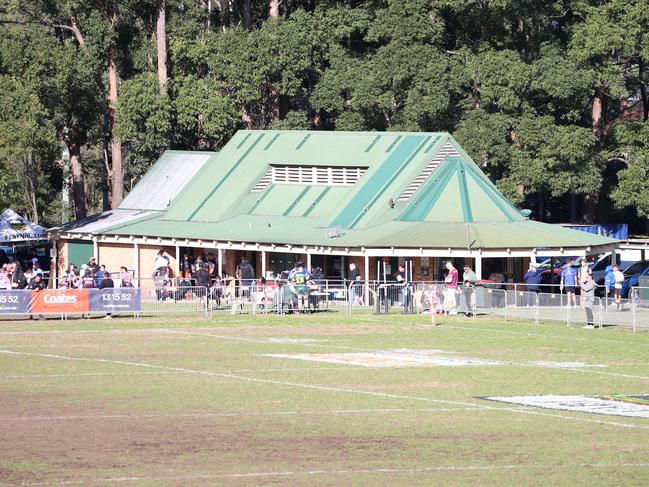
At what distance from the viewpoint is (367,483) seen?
17594 mm

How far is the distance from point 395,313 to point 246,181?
16.3 m

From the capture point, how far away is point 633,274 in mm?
52969

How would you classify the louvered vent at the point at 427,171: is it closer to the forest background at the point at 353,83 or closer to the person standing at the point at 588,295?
the forest background at the point at 353,83

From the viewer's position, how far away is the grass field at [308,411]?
18516mm

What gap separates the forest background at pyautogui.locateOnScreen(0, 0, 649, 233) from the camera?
6712 cm

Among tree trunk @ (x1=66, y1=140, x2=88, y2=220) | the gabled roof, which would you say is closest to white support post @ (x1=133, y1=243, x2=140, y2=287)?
the gabled roof

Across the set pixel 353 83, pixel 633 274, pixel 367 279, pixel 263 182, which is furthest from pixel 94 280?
pixel 353 83

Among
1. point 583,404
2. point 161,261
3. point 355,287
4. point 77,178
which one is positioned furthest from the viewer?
point 77,178

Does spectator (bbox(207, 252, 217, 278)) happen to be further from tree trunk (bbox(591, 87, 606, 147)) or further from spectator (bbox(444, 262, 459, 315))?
tree trunk (bbox(591, 87, 606, 147))

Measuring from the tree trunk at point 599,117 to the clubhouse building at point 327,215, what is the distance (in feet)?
53.8

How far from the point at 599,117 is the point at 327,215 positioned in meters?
21.1

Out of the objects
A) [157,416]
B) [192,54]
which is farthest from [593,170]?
[157,416]

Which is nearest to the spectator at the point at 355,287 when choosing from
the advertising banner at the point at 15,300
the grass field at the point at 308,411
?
the grass field at the point at 308,411

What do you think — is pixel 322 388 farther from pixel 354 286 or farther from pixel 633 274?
pixel 633 274
